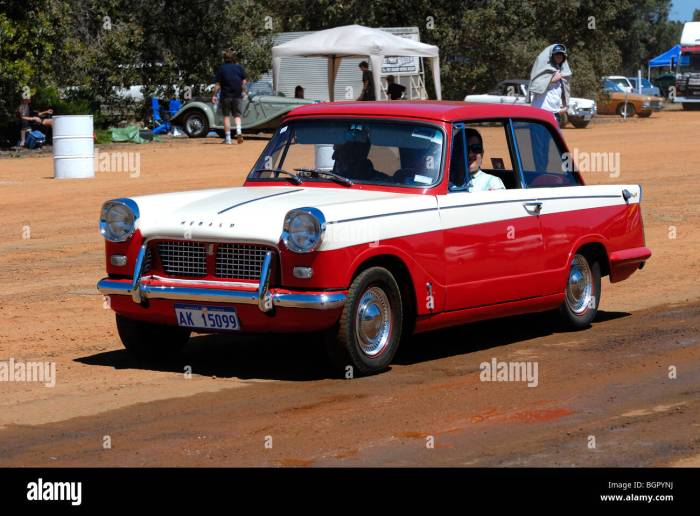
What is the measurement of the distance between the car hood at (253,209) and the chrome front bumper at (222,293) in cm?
19

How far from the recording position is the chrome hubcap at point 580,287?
32.6 feet

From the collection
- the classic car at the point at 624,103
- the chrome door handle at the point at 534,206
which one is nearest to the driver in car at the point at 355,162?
Answer: the chrome door handle at the point at 534,206

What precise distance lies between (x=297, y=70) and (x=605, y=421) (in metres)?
35.1

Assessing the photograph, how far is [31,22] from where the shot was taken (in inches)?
1100

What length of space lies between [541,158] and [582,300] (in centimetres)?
114

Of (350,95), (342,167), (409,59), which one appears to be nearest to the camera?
(342,167)

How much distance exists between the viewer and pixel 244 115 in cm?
3212

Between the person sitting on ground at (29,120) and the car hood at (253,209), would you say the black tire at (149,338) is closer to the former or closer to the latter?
the car hood at (253,209)

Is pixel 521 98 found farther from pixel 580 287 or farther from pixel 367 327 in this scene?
pixel 367 327

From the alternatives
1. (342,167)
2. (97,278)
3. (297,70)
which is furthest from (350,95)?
(342,167)

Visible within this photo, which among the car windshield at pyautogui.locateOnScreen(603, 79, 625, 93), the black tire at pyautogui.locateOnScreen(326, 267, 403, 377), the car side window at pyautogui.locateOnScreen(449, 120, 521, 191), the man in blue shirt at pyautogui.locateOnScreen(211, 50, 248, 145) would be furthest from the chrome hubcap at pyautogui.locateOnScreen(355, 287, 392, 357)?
the car windshield at pyautogui.locateOnScreen(603, 79, 625, 93)

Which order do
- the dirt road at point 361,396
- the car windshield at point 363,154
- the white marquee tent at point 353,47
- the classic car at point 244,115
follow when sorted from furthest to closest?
the classic car at point 244,115 < the white marquee tent at point 353,47 < the car windshield at point 363,154 < the dirt road at point 361,396

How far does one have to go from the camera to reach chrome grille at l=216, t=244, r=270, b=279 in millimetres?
7918
